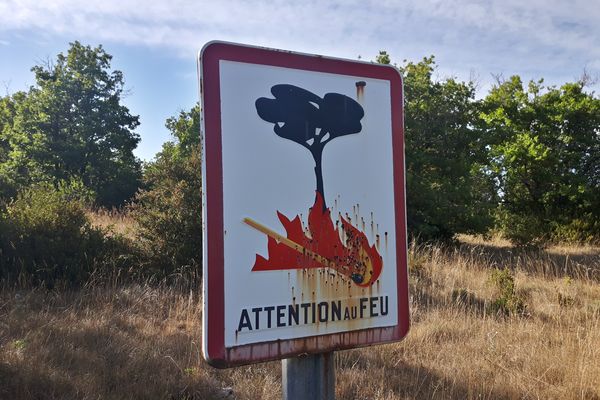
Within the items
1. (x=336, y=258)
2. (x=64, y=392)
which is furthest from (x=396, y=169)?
(x=64, y=392)

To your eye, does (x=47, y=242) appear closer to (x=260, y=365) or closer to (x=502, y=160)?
(x=260, y=365)

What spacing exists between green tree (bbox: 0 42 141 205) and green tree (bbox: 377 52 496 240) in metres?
13.9

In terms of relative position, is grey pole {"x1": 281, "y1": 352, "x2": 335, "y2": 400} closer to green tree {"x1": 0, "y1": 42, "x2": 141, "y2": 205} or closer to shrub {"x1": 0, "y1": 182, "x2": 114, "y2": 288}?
shrub {"x1": 0, "y1": 182, "x2": 114, "y2": 288}

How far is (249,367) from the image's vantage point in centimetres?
371

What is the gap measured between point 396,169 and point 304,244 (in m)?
0.46

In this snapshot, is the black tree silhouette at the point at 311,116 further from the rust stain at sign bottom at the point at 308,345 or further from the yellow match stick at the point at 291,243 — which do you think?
the rust stain at sign bottom at the point at 308,345

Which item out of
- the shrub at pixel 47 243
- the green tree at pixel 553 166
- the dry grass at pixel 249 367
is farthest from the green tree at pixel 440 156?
the shrub at pixel 47 243

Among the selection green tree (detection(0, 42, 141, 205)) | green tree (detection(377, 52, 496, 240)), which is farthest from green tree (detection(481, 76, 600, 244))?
green tree (detection(0, 42, 141, 205))

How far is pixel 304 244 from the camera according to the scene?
154 centimetres

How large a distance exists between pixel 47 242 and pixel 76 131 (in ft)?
55.1

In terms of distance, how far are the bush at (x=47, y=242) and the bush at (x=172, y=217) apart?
70 cm

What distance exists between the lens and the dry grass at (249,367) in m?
3.21

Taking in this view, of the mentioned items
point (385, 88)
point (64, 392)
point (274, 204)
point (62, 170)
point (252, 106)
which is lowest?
point (64, 392)

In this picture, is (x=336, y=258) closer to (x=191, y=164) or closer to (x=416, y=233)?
(x=191, y=164)
